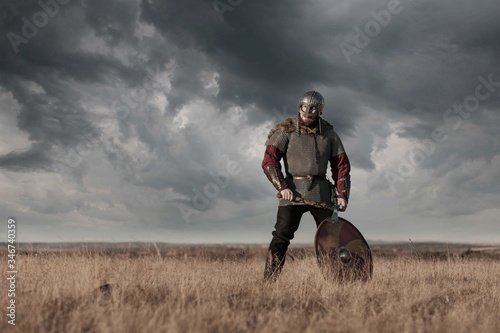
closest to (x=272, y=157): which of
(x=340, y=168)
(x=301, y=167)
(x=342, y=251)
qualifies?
(x=301, y=167)

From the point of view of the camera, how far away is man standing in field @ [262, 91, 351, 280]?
6.52m

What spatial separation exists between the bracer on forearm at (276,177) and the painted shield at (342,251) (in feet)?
2.76

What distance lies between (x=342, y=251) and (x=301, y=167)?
142cm

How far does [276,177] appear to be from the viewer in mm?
6613

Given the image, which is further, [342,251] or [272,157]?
[272,157]

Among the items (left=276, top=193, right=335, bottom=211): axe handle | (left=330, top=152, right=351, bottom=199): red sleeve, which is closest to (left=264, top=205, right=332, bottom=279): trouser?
(left=276, top=193, right=335, bottom=211): axe handle

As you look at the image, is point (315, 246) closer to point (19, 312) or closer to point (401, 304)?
point (401, 304)

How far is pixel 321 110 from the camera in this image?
682 centimetres

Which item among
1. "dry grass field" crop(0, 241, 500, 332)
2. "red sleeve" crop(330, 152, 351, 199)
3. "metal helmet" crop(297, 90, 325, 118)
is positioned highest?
"metal helmet" crop(297, 90, 325, 118)

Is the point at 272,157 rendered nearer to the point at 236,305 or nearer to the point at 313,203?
the point at 313,203

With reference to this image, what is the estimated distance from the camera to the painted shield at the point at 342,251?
6152mm

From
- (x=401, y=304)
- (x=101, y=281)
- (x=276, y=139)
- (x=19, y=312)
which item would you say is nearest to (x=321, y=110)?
(x=276, y=139)

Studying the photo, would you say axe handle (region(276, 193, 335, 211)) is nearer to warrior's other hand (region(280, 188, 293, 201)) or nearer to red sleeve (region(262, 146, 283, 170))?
warrior's other hand (region(280, 188, 293, 201))

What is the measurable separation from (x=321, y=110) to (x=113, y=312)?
4.40 meters
